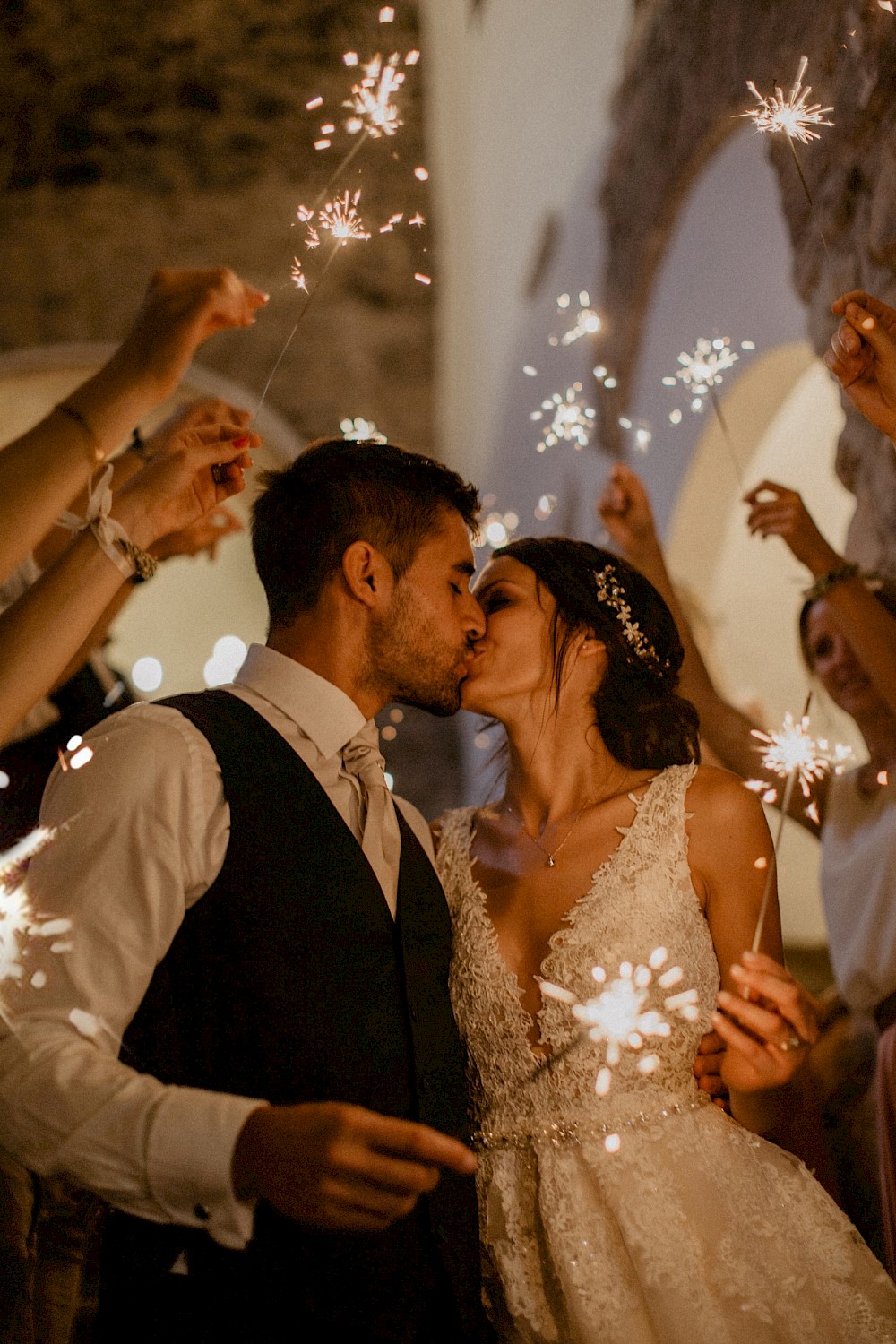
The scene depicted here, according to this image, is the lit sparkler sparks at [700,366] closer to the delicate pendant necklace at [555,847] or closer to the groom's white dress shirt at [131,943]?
the delicate pendant necklace at [555,847]

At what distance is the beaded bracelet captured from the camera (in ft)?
6.40

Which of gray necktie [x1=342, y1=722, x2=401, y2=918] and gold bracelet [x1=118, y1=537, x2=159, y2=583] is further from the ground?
gold bracelet [x1=118, y1=537, x2=159, y2=583]

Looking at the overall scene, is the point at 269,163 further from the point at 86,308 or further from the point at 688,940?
the point at 688,940

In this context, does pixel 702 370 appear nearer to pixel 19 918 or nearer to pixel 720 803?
pixel 720 803

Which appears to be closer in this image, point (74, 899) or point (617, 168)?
point (74, 899)

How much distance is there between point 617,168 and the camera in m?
3.59

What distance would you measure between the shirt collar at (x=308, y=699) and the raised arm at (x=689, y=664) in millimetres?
885

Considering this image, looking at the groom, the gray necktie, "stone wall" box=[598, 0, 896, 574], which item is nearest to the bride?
the groom

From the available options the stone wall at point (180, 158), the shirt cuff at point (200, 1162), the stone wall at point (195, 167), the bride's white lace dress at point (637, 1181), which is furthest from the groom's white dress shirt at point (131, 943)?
the stone wall at point (180, 158)

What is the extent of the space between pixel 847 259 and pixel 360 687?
132cm

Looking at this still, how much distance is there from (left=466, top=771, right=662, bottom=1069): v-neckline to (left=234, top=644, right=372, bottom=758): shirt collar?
427 millimetres

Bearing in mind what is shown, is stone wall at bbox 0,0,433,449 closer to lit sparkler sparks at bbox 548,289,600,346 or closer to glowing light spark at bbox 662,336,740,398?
lit sparkler sparks at bbox 548,289,600,346

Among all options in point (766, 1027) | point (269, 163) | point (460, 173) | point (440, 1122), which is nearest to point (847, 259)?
point (766, 1027)

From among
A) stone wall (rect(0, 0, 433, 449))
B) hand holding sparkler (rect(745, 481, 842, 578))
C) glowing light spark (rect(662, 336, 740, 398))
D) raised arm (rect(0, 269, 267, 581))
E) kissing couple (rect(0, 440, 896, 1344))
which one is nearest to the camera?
kissing couple (rect(0, 440, 896, 1344))
